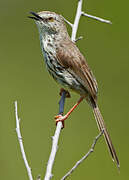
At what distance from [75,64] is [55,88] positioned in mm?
3349

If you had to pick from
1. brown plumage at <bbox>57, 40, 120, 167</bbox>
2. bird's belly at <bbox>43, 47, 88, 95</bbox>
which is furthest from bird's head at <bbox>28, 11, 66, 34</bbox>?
bird's belly at <bbox>43, 47, 88, 95</bbox>

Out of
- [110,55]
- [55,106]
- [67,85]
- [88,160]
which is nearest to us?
[67,85]

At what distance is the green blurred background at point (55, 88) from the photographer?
28.8ft

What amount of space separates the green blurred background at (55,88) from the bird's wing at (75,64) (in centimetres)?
247

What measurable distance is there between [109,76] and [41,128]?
1896 mm

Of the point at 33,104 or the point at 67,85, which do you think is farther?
the point at 33,104

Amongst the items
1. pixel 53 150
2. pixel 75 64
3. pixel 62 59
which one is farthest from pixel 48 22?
pixel 53 150

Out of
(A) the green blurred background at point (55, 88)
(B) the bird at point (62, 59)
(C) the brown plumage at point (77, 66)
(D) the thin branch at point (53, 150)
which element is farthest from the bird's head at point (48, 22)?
(A) the green blurred background at point (55, 88)

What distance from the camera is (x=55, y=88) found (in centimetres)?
968

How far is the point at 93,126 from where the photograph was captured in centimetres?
914

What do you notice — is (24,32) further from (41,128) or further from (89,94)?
(89,94)

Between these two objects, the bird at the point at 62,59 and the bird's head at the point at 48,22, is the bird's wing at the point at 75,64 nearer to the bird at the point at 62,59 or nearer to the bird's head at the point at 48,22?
the bird at the point at 62,59

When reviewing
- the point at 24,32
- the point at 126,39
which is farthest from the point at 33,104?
the point at 126,39

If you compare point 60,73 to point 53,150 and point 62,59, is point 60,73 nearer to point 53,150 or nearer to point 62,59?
point 62,59
